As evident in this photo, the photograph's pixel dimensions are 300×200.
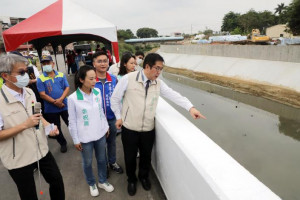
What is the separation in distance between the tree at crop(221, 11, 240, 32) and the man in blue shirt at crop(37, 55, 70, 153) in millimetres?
59533

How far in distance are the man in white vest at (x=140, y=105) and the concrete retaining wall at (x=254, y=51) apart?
15.0 meters

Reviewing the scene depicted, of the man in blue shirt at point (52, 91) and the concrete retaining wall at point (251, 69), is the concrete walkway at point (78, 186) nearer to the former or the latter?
the man in blue shirt at point (52, 91)

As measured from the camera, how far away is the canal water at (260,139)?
230 inches

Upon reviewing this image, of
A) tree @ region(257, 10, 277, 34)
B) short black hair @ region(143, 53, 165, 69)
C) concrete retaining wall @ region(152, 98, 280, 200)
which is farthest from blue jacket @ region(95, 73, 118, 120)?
tree @ region(257, 10, 277, 34)

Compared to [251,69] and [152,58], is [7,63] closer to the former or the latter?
[152,58]

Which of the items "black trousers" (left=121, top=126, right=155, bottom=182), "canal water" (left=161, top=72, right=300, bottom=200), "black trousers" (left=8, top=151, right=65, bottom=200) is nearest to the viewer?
"black trousers" (left=8, top=151, right=65, bottom=200)

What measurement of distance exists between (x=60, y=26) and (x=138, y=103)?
405 centimetres

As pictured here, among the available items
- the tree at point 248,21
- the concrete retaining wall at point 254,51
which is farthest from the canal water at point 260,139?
the tree at point 248,21

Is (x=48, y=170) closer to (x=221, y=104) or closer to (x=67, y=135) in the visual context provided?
(x=67, y=135)

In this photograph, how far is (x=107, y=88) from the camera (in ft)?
9.03

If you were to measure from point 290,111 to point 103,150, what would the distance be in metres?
11.4

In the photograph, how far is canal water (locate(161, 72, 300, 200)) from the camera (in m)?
5.84

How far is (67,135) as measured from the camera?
4238 mm

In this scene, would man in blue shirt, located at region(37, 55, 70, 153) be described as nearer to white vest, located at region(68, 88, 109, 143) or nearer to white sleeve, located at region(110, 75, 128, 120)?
white vest, located at region(68, 88, 109, 143)
